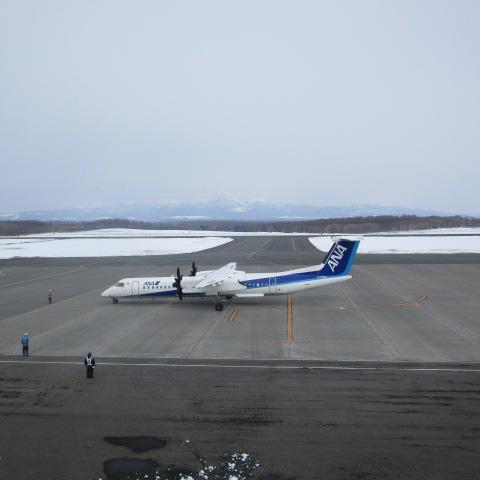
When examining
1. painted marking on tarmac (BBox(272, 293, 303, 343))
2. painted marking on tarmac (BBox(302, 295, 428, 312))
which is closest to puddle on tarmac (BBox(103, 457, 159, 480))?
painted marking on tarmac (BBox(272, 293, 303, 343))

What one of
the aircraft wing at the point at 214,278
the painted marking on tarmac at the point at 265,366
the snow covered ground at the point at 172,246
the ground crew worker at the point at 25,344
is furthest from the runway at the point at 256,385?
the snow covered ground at the point at 172,246

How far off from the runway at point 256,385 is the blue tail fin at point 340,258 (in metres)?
2.69

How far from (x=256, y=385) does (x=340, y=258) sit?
18.1m

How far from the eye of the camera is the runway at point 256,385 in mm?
13148

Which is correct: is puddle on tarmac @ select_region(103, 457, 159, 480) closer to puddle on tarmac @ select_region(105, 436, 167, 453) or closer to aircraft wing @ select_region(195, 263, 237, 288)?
puddle on tarmac @ select_region(105, 436, 167, 453)

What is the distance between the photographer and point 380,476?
12.0 metres

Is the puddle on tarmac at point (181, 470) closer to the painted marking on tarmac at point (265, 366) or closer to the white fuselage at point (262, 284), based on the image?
the painted marking on tarmac at point (265, 366)

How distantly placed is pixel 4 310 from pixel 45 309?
9.90 feet

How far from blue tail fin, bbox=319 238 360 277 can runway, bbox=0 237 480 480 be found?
2.69 meters

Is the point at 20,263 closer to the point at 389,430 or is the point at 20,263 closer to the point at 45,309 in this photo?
the point at 45,309

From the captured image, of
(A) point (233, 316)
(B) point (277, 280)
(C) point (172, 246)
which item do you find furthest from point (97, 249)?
(A) point (233, 316)

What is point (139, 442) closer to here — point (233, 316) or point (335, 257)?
point (233, 316)

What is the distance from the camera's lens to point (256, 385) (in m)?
18.5

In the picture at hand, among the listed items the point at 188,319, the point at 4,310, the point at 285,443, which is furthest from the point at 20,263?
the point at 285,443
